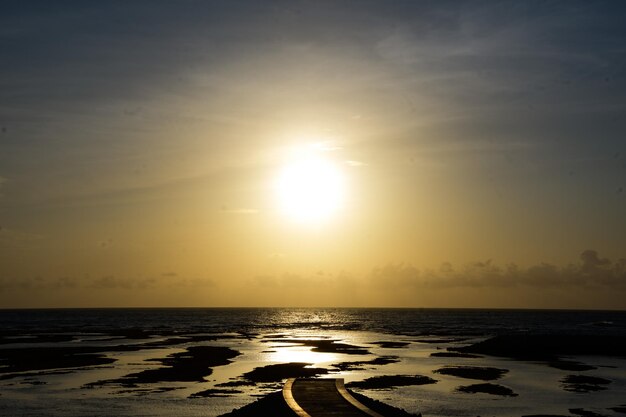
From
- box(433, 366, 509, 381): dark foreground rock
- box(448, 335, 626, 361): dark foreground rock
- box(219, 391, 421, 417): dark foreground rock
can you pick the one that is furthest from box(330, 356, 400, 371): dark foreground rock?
box(219, 391, 421, 417): dark foreground rock

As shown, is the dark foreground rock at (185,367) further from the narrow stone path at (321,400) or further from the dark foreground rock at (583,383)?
the dark foreground rock at (583,383)

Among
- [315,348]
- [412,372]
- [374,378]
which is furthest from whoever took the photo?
[315,348]

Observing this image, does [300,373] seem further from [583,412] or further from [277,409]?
[277,409]

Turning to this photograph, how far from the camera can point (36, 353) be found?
63906 mm

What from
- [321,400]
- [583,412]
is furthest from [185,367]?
[583,412]

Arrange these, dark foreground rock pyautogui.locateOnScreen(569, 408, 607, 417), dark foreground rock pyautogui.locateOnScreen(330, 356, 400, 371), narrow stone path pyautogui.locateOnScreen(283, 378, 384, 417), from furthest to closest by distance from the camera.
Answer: dark foreground rock pyautogui.locateOnScreen(330, 356, 400, 371) → dark foreground rock pyautogui.locateOnScreen(569, 408, 607, 417) → narrow stone path pyautogui.locateOnScreen(283, 378, 384, 417)

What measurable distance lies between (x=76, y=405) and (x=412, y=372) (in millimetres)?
23578

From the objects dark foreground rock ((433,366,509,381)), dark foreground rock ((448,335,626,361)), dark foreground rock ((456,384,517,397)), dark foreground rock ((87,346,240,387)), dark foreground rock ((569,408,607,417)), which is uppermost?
dark foreground rock ((448,335,626,361))

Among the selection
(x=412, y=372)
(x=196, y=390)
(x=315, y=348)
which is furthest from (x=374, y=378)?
(x=315, y=348)

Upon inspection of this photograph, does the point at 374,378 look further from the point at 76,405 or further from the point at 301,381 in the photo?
the point at 76,405

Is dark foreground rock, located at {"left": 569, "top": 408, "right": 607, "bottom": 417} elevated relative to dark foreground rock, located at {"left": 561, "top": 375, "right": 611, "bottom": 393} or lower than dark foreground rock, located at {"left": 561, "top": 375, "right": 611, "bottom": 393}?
lower

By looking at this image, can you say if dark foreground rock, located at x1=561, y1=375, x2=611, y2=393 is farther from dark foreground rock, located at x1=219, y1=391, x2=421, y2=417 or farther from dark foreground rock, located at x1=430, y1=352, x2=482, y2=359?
dark foreground rock, located at x1=430, y1=352, x2=482, y2=359

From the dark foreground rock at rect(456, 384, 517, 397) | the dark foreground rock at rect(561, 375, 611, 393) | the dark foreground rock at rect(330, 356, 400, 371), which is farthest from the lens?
the dark foreground rock at rect(330, 356, 400, 371)

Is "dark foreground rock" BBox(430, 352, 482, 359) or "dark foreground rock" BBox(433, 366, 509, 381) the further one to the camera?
"dark foreground rock" BBox(430, 352, 482, 359)
